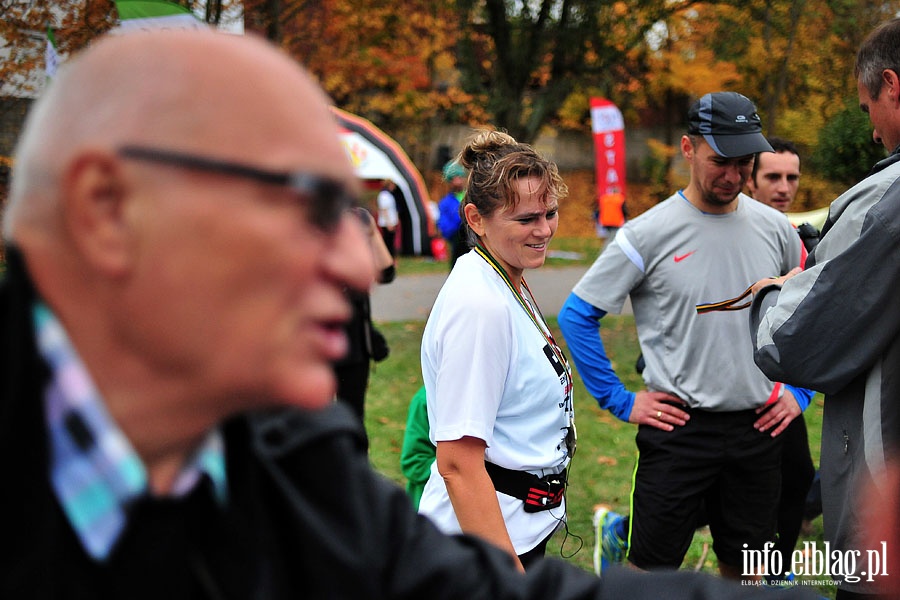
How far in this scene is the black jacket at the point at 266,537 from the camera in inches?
37.5

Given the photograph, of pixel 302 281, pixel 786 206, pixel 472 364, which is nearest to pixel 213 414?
pixel 302 281

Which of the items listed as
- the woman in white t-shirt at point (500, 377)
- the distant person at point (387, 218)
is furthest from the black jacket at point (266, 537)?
the distant person at point (387, 218)

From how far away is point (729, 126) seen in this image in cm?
387

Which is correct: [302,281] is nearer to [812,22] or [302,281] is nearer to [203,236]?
[203,236]

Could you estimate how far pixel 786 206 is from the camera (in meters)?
5.62

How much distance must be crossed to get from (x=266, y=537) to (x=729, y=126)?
3.33 m

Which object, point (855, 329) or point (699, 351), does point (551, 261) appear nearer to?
point (699, 351)

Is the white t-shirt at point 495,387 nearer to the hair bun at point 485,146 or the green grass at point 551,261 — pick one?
the hair bun at point 485,146

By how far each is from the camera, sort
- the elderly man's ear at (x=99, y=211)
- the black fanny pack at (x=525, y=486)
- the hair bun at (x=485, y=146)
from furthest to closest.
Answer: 1. the hair bun at (x=485, y=146)
2. the black fanny pack at (x=525, y=486)
3. the elderly man's ear at (x=99, y=211)

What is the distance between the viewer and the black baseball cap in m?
3.81

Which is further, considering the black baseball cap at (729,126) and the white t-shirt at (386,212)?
the white t-shirt at (386,212)

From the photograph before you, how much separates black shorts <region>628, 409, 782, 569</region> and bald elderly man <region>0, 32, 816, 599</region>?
3.14 m

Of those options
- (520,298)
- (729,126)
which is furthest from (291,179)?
(729,126)

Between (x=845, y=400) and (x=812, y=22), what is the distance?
1464cm
